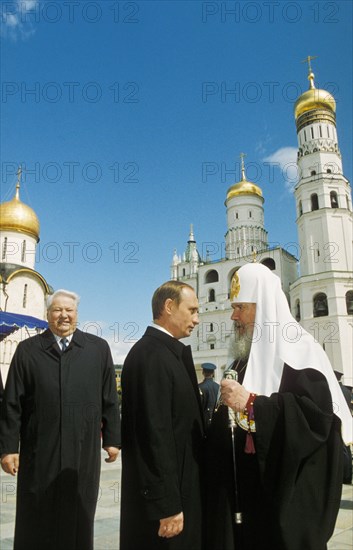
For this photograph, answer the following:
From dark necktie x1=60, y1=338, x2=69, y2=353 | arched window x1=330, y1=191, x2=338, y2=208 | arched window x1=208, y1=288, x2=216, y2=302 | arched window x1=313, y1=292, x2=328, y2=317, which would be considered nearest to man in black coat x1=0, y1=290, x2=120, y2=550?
dark necktie x1=60, y1=338, x2=69, y2=353

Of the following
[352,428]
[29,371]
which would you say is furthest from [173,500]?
[29,371]

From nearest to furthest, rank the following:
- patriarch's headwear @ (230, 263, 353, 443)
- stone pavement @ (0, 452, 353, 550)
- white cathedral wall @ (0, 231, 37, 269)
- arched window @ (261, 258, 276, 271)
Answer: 1. patriarch's headwear @ (230, 263, 353, 443)
2. stone pavement @ (0, 452, 353, 550)
3. white cathedral wall @ (0, 231, 37, 269)
4. arched window @ (261, 258, 276, 271)

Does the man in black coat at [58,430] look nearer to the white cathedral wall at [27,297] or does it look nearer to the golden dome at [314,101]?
the white cathedral wall at [27,297]

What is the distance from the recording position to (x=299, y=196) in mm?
40188

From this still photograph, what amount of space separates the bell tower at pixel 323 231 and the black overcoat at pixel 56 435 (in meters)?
32.1

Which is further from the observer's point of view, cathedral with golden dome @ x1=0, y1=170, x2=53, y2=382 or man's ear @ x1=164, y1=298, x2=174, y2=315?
cathedral with golden dome @ x1=0, y1=170, x2=53, y2=382

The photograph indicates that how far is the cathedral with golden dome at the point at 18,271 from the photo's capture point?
25656 millimetres

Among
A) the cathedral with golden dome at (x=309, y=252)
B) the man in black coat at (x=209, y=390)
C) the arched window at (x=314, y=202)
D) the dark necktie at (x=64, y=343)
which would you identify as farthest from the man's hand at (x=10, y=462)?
the arched window at (x=314, y=202)

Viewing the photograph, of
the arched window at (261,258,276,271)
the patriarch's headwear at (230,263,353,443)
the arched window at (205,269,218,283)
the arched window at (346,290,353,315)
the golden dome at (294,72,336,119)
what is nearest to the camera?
the patriarch's headwear at (230,263,353,443)

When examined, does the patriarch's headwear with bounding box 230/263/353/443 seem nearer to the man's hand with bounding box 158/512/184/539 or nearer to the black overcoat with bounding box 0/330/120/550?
the man's hand with bounding box 158/512/184/539

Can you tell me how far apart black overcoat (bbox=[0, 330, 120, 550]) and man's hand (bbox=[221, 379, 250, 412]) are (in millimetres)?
1624

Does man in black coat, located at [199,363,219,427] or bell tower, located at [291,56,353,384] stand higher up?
bell tower, located at [291,56,353,384]

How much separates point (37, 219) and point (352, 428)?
29806mm

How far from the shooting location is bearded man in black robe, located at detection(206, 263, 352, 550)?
219cm
